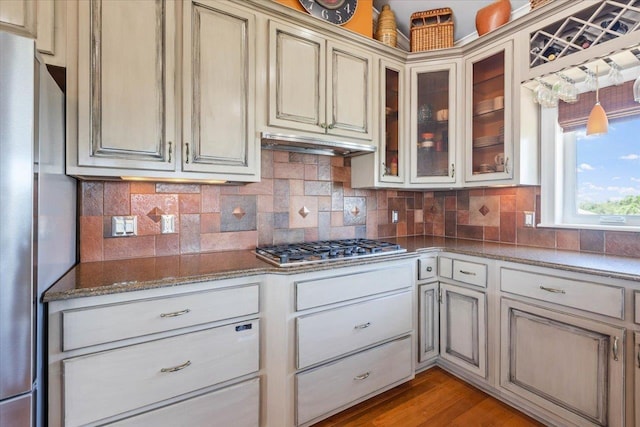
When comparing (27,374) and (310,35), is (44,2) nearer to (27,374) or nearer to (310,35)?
(310,35)

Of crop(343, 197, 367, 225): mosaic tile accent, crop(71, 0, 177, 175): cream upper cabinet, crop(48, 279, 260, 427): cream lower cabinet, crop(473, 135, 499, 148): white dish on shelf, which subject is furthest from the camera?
crop(343, 197, 367, 225): mosaic tile accent

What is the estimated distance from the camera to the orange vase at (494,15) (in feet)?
6.79

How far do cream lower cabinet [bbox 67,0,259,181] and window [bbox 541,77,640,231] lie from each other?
2024mm

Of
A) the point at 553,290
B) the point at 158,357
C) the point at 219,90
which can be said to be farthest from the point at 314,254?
the point at 553,290

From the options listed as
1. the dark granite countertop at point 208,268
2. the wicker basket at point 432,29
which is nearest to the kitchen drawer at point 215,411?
the dark granite countertop at point 208,268

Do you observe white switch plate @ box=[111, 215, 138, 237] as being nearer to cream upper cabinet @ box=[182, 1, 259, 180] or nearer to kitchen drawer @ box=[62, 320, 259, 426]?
cream upper cabinet @ box=[182, 1, 259, 180]

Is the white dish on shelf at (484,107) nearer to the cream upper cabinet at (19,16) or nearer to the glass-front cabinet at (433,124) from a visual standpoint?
the glass-front cabinet at (433,124)

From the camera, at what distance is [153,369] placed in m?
1.22

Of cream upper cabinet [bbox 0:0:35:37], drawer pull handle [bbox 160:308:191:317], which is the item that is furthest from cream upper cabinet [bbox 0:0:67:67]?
drawer pull handle [bbox 160:308:191:317]

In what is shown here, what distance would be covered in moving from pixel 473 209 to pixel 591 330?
4.21ft

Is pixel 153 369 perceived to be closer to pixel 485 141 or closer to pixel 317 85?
pixel 317 85

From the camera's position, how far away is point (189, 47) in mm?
1522

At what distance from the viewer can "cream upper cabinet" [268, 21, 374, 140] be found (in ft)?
5.81

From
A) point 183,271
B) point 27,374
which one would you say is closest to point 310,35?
point 183,271
